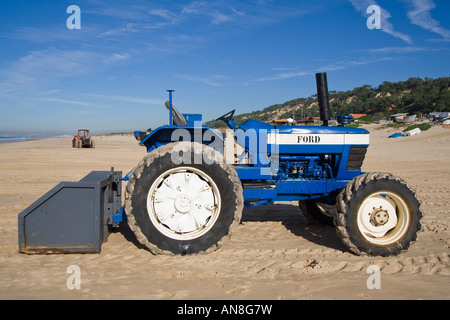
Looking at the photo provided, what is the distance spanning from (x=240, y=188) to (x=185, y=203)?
0.63 meters

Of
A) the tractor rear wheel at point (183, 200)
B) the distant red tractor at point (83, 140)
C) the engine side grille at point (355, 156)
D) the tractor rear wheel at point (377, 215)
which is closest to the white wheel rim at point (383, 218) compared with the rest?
the tractor rear wheel at point (377, 215)

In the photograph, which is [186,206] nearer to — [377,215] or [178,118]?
[178,118]

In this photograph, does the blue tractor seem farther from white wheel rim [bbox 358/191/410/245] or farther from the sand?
the sand

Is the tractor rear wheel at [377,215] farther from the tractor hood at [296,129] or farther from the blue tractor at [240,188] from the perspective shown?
the tractor hood at [296,129]

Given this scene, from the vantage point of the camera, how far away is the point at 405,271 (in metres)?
3.39

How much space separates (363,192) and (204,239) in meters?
1.83

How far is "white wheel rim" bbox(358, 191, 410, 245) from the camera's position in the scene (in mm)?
3809

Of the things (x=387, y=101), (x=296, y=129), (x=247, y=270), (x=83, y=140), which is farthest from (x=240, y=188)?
(x=387, y=101)

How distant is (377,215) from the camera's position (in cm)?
380

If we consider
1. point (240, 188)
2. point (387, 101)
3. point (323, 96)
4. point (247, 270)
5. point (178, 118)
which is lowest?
point (247, 270)

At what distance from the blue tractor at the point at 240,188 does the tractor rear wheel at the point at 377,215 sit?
1cm

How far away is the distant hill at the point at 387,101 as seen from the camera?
44853mm
